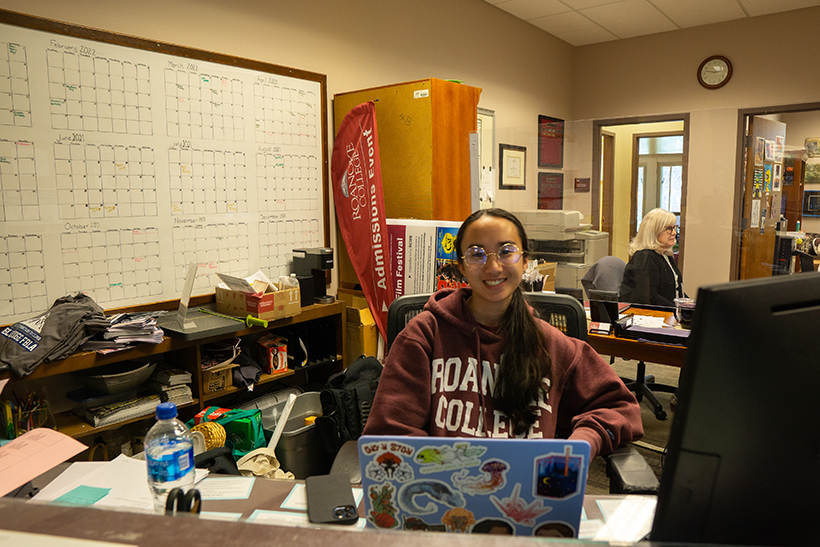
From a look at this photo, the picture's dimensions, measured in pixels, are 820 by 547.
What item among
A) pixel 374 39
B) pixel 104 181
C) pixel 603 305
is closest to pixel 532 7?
pixel 374 39

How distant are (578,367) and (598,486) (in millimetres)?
1487

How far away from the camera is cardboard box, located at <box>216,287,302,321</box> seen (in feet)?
8.77

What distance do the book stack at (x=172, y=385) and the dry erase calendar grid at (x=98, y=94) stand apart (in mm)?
1115

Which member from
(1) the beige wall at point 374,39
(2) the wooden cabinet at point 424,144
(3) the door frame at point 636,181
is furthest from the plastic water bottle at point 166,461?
(3) the door frame at point 636,181

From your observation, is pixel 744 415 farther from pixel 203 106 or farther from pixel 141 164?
pixel 203 106

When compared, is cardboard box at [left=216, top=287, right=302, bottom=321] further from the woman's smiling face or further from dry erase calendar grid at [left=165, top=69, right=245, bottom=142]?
the woman's smiling face

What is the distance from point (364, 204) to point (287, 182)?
1.56ft

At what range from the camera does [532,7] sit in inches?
187

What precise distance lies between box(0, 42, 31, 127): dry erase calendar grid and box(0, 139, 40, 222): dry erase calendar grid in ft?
0.32

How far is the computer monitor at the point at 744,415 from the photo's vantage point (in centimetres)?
56

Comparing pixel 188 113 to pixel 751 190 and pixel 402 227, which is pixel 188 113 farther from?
pixel 751 190

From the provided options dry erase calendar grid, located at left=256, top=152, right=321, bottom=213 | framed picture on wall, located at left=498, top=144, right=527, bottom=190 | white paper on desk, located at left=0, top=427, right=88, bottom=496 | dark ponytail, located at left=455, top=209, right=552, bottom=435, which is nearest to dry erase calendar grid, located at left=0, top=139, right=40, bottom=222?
dry erase calendar grid, located at left=256, top=152, right=321, bottom=213

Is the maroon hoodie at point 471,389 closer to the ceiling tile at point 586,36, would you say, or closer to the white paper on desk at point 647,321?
the white paper on desk at point 647,321

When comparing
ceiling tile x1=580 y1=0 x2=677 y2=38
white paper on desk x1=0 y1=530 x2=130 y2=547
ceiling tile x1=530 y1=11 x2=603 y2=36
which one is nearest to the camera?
white paper on desk x1=0 y1=530 x2=130 y2=547
